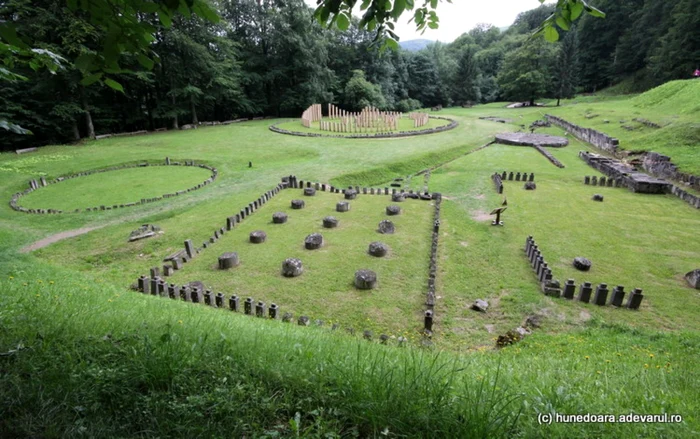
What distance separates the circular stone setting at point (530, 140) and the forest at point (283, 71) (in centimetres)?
737

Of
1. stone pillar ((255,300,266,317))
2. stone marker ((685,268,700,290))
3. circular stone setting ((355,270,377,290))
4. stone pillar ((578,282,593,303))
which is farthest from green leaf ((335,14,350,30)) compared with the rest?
stone marker ((685,268,700,290))

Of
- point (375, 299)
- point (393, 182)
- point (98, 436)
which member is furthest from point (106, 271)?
point (393, 182)

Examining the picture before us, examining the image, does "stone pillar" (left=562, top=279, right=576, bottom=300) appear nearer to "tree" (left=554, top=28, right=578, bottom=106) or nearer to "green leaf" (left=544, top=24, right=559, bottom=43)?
"green leaf" (left=544, top=24, right=559, bottom=43)

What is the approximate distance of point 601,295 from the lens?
8.01 meters

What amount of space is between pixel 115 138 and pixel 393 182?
25794 millimetres

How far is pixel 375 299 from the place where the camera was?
324 inches

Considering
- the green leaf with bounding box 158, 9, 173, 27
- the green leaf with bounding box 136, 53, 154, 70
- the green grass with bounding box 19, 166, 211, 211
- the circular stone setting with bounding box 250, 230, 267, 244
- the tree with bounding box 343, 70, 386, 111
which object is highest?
the tree with bounding box 343, 70, 386, 111

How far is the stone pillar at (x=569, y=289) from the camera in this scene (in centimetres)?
820

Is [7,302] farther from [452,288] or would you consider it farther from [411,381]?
[452,288]

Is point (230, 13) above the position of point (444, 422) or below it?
above

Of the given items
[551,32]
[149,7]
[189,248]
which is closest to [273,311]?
[189,248]

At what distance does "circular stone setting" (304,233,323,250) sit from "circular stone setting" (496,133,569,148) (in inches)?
853

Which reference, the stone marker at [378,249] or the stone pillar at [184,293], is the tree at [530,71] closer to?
the stone marker at [378,249]

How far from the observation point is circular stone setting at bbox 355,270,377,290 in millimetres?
8562
